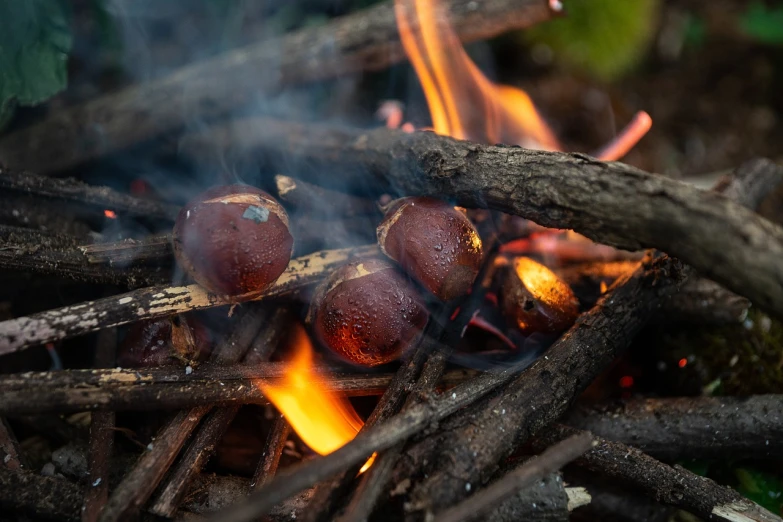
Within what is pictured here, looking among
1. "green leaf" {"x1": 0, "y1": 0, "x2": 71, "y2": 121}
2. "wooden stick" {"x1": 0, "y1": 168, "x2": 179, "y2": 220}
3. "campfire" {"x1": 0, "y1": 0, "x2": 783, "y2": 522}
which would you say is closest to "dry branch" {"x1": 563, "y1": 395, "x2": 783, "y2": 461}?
"campfire" {"x1": 0, "y1": 0, "x2": 783, "y2": 522}

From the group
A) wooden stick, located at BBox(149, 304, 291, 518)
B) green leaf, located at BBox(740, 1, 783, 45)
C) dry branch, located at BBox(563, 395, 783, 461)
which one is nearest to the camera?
wooden stick, located at BBox(149, 304, 291, 518)

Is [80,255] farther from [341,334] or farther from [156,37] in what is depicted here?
[156,37]

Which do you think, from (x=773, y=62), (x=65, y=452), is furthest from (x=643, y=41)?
(x=65, y=452)

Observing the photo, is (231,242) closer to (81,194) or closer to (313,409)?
(313,409)

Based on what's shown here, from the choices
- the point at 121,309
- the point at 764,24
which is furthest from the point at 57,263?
the point at 764,24

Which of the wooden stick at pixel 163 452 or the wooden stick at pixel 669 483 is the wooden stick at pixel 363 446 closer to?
the wooden stick at pixel 163 452

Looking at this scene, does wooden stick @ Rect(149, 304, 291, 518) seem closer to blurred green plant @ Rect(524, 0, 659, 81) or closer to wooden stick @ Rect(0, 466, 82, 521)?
wooden stick @ Rect(0, 466, 82, 521)
